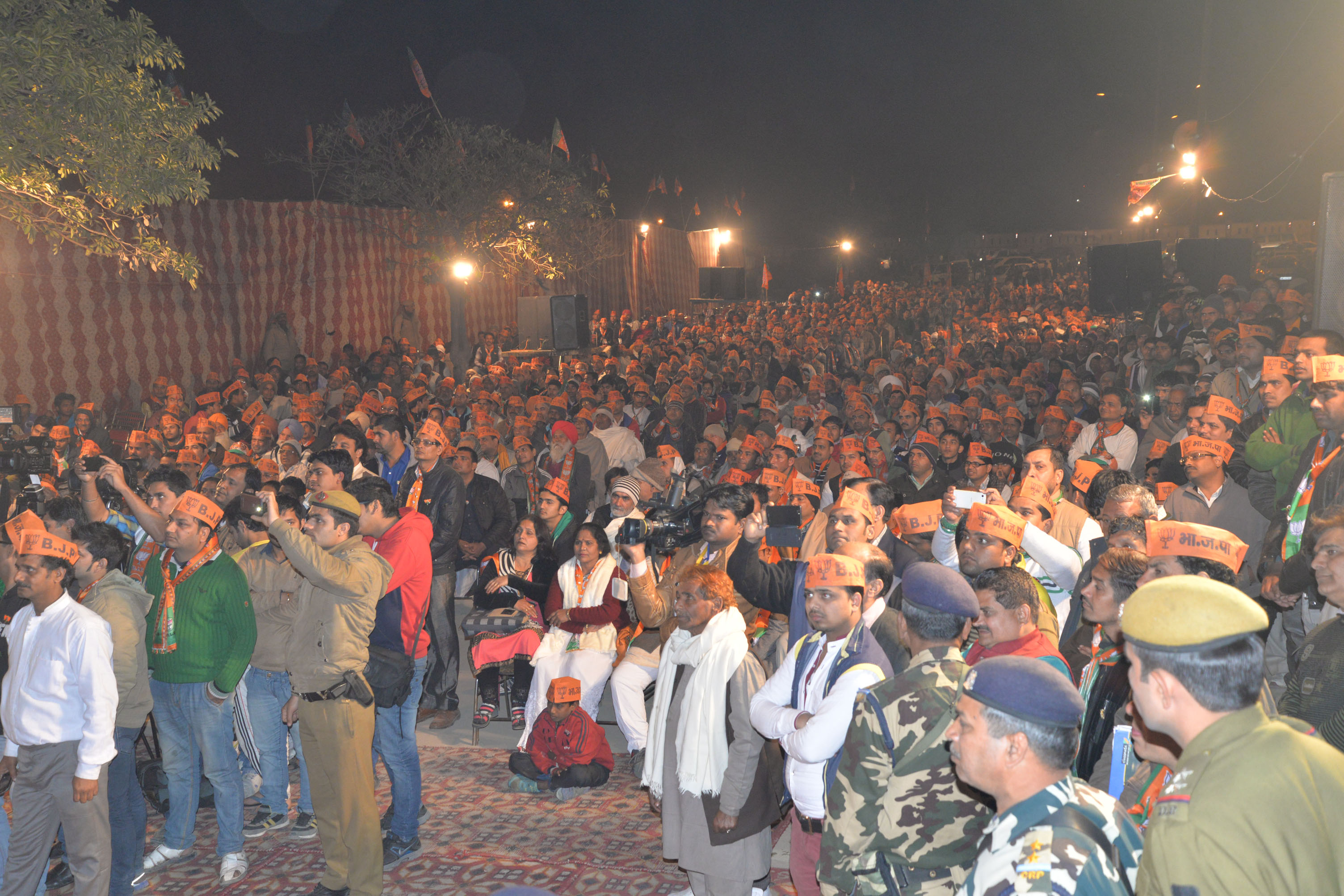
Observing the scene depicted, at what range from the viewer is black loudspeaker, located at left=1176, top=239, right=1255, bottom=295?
60.4ft

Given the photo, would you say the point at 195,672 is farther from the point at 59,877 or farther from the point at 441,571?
the point at 441,571

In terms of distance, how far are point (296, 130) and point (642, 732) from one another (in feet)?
72.5

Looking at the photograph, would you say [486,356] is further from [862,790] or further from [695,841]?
[862,790]

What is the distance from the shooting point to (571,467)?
984 cm

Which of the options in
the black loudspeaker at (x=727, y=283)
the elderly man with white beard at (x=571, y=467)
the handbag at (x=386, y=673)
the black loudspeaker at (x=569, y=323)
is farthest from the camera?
the black loudspeaker at (x=727, y=283)

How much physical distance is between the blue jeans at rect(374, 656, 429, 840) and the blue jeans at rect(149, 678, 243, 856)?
0.80 metres

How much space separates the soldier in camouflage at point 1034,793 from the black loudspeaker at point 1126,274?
18699mm

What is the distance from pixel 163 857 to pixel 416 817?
137 cm

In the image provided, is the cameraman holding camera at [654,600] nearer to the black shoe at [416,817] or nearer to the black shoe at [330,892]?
the black shoe at [416,817]

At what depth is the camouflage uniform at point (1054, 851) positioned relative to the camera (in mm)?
2074

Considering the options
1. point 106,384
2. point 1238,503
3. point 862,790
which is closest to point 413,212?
point 106,384

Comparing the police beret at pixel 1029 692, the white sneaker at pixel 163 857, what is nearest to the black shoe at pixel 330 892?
the white sneaker at pixel 163 857

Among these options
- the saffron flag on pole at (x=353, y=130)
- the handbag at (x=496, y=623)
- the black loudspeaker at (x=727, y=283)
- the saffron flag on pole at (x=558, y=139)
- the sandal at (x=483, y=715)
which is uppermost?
the saffron flag on pole at (x=558, y=139)

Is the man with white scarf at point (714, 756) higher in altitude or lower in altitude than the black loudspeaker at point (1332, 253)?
lower
